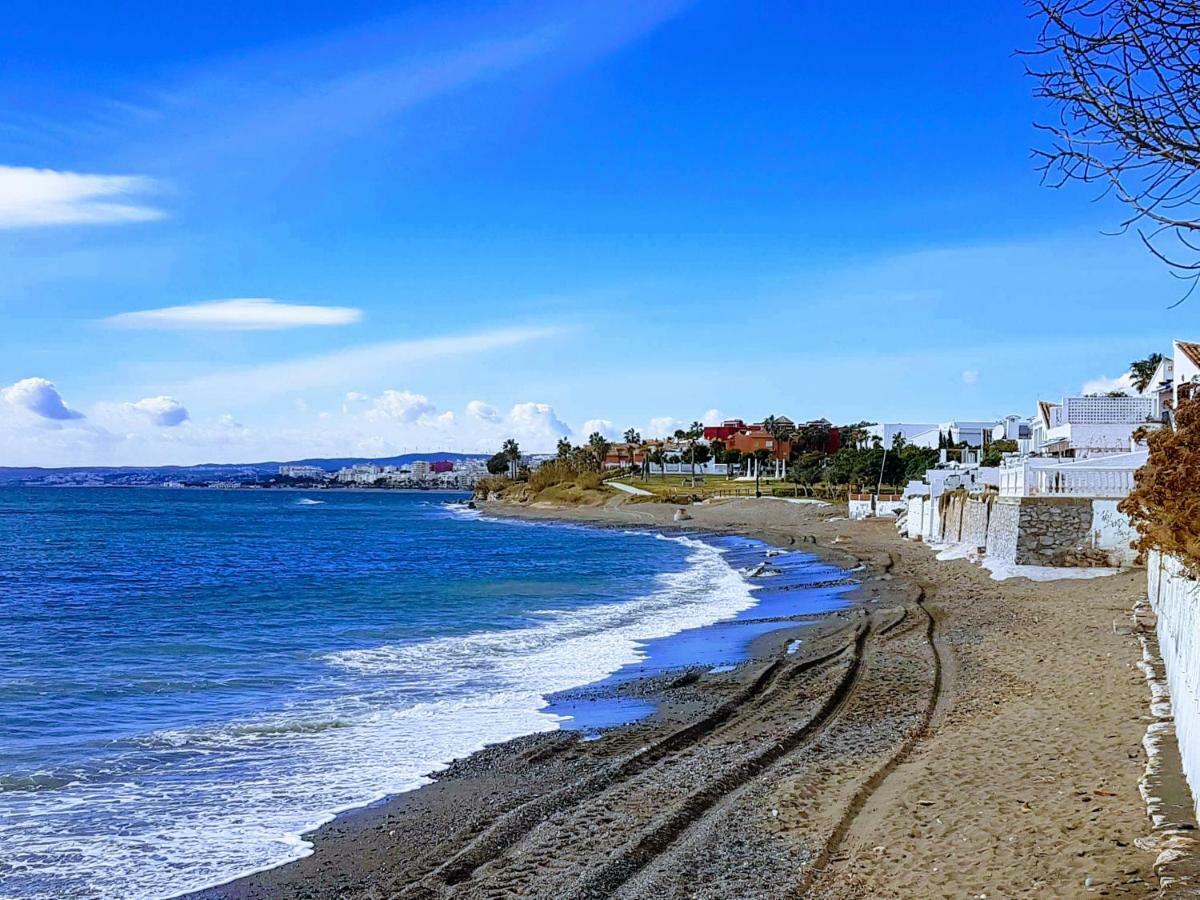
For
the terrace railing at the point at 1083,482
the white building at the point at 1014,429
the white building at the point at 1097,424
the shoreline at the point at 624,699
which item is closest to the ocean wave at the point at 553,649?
the shoreline at the point at 624,699

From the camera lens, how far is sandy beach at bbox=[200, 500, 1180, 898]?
7207 mm

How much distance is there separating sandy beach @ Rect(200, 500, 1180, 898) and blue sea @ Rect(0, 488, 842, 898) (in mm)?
1019

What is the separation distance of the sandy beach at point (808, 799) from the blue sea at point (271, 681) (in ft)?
3.34

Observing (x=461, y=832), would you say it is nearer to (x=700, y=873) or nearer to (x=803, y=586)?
(x=700, y=873)

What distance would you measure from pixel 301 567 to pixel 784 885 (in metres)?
41.2

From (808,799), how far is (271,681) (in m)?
11.2

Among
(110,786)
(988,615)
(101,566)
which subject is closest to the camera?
(110,786)

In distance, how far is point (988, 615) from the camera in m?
21.3

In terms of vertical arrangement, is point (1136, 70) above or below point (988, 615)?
above

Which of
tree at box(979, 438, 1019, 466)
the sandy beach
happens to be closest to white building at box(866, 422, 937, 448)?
tree at box(979, 438, 1019, 466)

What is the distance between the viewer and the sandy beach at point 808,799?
721 cm

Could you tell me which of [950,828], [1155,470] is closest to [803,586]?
[1155,470]

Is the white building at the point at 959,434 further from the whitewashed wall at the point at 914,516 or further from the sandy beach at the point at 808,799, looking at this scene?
the sandy beach at the point at 808,799

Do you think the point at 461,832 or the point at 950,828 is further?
the point at 461,832
